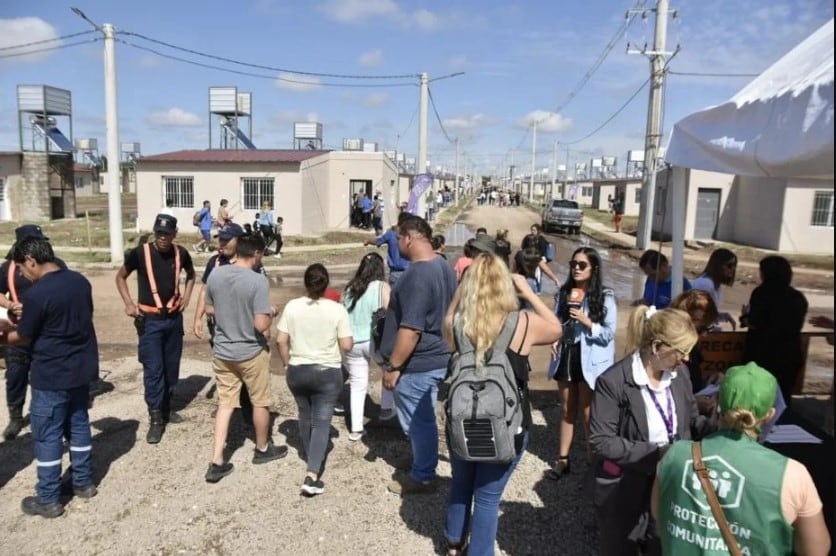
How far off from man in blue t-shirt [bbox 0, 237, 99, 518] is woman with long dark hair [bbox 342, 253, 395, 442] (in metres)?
1.90

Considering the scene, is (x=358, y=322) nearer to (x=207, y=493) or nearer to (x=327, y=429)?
(x=327, y=429)

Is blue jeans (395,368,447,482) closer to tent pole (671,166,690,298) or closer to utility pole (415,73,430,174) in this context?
tent pole (671,166,690,298)

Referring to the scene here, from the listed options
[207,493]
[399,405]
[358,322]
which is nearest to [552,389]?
[358,322]

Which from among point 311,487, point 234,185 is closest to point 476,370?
point 311,487

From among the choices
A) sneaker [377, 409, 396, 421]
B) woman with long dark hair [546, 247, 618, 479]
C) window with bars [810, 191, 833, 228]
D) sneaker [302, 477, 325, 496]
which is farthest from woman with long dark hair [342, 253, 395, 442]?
window with bars [810, 191, 833, 228]

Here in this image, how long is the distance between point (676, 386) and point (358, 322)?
2738mm

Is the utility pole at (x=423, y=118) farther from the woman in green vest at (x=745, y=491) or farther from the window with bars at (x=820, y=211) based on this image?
the woman in green vest at (x=745, y=491)

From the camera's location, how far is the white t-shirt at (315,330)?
158 inches

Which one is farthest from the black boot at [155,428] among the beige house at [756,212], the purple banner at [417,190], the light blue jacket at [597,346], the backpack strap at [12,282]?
the purple banner at [417,190]

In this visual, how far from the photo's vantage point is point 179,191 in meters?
Answer: 23.9

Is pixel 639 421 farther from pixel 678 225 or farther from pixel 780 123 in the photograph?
pixel 678 225

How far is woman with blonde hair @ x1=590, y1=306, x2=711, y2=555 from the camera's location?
8.43ft

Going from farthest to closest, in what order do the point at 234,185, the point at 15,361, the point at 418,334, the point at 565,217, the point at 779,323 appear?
the point at 565,217, the point at 234,185, the point at 15,361, the point at 779,323, the point at 418,334

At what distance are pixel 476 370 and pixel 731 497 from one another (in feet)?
3.81
